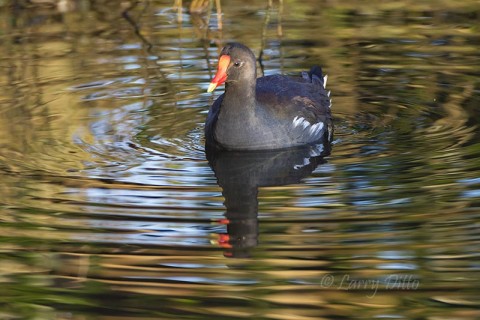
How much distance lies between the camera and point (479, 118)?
7.88 m

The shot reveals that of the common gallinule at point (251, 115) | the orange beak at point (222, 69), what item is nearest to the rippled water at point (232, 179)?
the common gallinule at point (251, 115)

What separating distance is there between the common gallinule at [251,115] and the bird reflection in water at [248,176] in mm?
73

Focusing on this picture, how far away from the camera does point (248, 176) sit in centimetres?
685

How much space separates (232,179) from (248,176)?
114 mm

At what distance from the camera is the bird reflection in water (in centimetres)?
564

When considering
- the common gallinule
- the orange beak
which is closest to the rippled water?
the common gallinule

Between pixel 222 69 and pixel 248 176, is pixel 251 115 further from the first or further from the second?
pixel 248 176

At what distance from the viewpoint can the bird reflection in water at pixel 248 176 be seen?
5.64 m

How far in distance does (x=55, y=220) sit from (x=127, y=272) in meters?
0.90

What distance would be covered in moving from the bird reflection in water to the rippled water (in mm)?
18

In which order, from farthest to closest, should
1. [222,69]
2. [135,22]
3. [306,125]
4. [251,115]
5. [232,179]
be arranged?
[135,22] → [306,125] → [251,115] → [222,69] → [232,179]

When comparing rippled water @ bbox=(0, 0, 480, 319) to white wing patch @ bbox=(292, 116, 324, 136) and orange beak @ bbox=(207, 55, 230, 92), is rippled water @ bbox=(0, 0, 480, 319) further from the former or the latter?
orange beak @ bbox=(207, 55, 230, 92)

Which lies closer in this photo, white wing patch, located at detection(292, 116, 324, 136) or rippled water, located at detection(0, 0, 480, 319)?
rippled water, located at detection(0, 0, 480, 319)

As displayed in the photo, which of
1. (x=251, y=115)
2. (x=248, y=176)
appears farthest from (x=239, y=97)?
(x=248, y=176)
